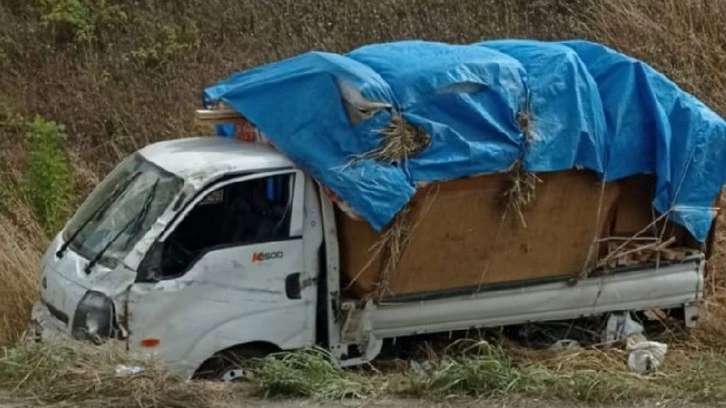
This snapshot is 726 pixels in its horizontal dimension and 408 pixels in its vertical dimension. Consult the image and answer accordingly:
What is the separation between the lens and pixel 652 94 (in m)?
9.41

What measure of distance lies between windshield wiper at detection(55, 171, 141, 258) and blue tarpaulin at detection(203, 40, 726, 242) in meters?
0.90

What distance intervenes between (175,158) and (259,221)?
0.72 meters

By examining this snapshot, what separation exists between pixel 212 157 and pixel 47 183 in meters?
3.40

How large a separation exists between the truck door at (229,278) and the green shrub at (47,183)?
3.22 metres

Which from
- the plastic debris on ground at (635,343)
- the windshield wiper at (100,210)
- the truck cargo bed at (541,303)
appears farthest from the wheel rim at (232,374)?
the plastic debris on ground at (635,343)

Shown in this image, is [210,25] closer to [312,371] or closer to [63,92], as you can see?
[63,92]

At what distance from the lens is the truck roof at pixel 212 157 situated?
8.39 metres

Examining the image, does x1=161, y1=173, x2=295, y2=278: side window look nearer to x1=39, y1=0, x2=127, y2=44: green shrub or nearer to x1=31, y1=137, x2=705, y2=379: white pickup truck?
x1=31, y1=137, x2=705, y2=379: white pickup truck

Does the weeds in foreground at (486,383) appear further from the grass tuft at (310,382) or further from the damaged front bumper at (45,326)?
the damaged front bumper at (45,326)

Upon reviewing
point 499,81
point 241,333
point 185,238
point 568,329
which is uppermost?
point 499,81

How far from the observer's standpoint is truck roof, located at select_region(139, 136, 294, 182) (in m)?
8.39

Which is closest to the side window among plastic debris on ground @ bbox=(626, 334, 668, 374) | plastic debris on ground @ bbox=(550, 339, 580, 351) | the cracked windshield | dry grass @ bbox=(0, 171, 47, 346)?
the cracked windshield

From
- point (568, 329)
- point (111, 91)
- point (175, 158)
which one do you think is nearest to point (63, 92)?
point (111, 91)

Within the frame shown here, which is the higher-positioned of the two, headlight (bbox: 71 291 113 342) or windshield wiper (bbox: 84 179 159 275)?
windshield wiper (bbox: 84 179 159 275)
